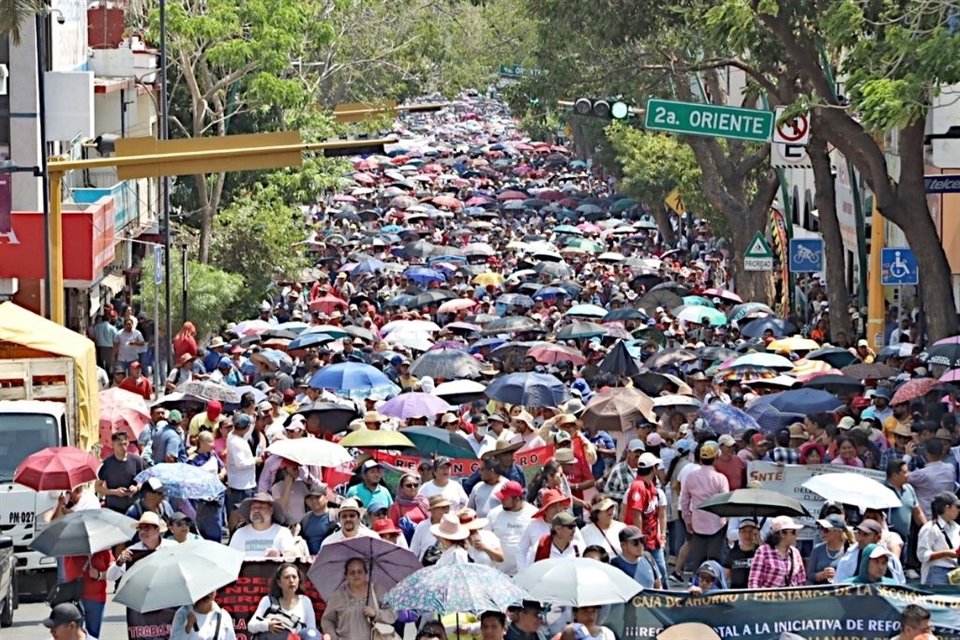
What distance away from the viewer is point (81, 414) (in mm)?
19875

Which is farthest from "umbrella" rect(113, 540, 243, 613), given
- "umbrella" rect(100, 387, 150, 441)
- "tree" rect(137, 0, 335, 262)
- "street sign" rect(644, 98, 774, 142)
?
→ "tree" rect(137, 0, 335, 262)

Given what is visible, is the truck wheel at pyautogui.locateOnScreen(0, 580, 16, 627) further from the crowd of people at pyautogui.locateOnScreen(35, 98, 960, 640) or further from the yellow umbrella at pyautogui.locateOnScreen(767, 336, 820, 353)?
the yellow umbrella at pyautogui.locateOnScreen(767, 336, 820, 353)

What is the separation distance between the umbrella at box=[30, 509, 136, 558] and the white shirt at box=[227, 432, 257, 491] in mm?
3993

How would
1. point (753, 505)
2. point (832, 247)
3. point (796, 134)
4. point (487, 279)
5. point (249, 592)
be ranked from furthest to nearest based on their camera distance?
point (487, 279) < point (832, 247) < point (796, 134) < point (753, 505) < point (249, 592)

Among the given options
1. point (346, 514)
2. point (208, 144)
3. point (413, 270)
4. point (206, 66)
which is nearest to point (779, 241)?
point (413, 270)

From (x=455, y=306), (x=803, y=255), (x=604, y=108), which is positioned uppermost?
(x=604, y=108)

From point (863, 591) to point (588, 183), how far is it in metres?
81.5

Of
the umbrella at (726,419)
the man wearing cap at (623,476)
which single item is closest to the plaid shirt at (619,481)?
the man wearing cap at (623,476)

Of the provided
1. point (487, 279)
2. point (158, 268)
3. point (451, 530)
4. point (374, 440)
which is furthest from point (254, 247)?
point (451, 530)

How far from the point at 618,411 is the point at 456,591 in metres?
9.11

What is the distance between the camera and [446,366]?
2566 cm

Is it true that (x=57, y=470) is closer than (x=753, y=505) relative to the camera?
No

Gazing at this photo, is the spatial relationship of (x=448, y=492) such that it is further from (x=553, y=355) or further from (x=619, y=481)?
(x=553, y=355)

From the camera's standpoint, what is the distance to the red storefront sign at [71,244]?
30547 millimetres
